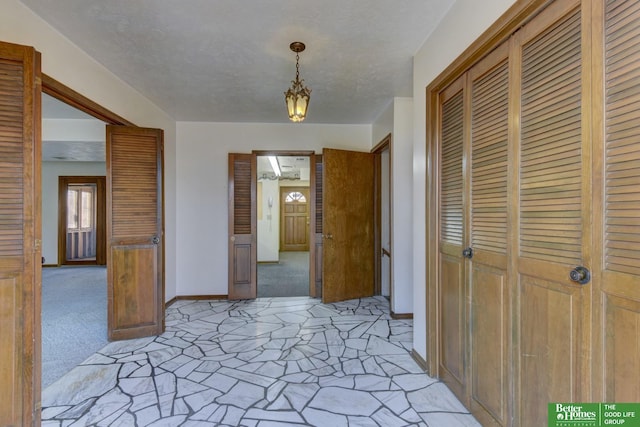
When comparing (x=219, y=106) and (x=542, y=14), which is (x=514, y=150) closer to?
(x=542, y=14)

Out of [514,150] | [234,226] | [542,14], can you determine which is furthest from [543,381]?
[234,226]

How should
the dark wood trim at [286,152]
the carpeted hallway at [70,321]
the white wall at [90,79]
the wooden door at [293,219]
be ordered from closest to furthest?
the white wall at [90,79]
the carpeted hallway at [70,321]
the dark wood trim at [286,152]
the wooden door at [293,219]

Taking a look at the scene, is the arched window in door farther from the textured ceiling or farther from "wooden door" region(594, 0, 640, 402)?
"wooden door" region(594, 0, 640, 402)

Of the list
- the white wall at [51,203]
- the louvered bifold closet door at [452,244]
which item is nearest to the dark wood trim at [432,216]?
the louvered bifold closet door at [452,244]

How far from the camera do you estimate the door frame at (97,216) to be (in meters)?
7.56

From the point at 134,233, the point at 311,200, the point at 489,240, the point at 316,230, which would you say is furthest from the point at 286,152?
the point at 489,240

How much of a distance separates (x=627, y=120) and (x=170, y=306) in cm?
488

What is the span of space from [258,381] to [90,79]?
119 inches

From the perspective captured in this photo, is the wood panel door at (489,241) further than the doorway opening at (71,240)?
No

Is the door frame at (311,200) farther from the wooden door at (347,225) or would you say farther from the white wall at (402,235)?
the white wall at (402,235)

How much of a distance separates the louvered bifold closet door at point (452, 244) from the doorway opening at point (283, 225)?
2979 millimetres

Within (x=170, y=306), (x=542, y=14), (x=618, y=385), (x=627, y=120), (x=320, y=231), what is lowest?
(x=170, y=306)

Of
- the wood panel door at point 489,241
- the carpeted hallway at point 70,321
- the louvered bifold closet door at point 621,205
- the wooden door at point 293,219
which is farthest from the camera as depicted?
the wooden door at point 293,219

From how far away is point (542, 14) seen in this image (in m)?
1.39
